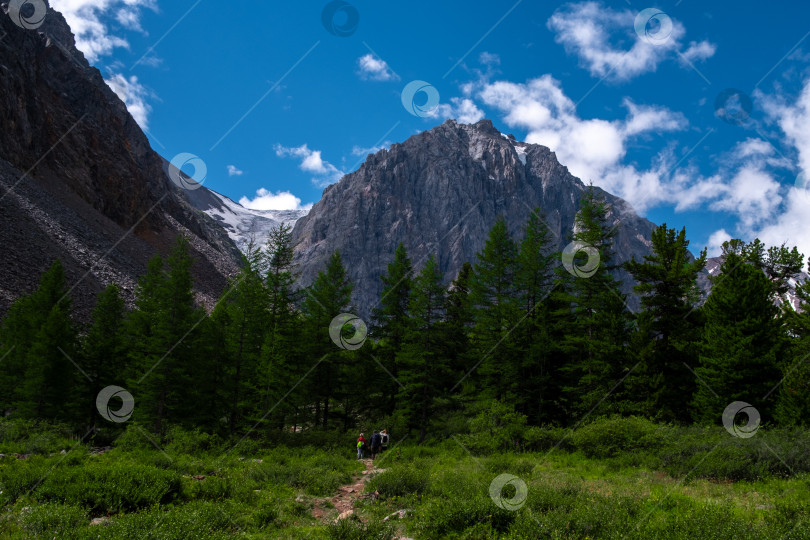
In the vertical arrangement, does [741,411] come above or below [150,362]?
above

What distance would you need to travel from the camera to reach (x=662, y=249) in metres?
24.8

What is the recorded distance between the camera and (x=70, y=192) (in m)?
89.6

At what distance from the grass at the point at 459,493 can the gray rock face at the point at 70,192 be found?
43.8m

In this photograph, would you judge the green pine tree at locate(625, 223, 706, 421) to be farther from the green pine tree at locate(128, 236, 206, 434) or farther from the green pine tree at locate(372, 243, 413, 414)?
the green pine tree at locate(128, 236, 206, 434)

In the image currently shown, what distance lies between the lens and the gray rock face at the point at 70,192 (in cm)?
5997

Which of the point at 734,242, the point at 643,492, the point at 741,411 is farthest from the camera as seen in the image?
the point at 734,242

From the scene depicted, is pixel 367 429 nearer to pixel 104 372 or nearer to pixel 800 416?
pixel 104 372

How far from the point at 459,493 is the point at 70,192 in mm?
107124

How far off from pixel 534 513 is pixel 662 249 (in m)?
19.7

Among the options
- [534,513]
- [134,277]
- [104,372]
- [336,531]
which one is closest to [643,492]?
[534,513]

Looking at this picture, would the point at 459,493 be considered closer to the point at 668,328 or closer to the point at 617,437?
the point at 617,437

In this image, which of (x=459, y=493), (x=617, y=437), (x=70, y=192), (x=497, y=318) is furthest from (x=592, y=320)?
(x=70, y=192)

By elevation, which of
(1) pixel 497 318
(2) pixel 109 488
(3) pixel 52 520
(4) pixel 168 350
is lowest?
(4) pixel 168 350

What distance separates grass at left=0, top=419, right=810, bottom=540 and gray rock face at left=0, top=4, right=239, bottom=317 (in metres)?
43.8
